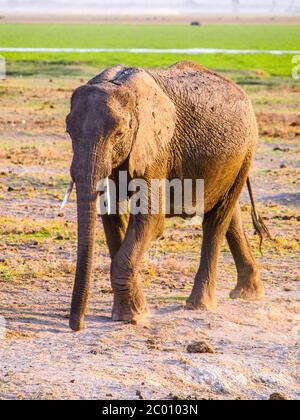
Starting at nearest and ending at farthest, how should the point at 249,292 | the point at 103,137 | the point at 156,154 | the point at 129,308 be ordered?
the point at 103,137 < the point at 156,154 < the point at 129,308 < the point at 249,292

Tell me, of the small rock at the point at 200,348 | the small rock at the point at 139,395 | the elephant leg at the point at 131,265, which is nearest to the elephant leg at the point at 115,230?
the elephant leg at the point at 131,265

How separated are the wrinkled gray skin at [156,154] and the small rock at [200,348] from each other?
26.9 inches

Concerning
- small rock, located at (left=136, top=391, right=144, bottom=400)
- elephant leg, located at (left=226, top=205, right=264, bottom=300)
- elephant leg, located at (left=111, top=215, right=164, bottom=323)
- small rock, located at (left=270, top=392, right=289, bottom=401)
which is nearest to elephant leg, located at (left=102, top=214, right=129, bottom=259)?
elephant leg, located at (left=111, top=215, right=164, bottom=323)

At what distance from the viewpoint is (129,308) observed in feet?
26.1

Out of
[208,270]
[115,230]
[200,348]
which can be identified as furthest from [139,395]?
[208,270]

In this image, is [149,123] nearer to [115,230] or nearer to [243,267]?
[115,230]

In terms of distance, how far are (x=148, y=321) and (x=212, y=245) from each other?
3.10 ft

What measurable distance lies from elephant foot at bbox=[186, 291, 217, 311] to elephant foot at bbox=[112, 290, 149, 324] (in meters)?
0.61

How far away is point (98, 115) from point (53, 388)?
1755mm

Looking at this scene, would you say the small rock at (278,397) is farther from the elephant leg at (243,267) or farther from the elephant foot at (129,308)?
the elephant leg at (243,267)

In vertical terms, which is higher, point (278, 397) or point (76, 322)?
point (76, 322)

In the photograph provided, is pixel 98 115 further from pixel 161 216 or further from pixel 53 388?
pixel 53 388

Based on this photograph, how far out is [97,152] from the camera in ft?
23.7

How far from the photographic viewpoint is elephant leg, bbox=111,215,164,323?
7.74 m
